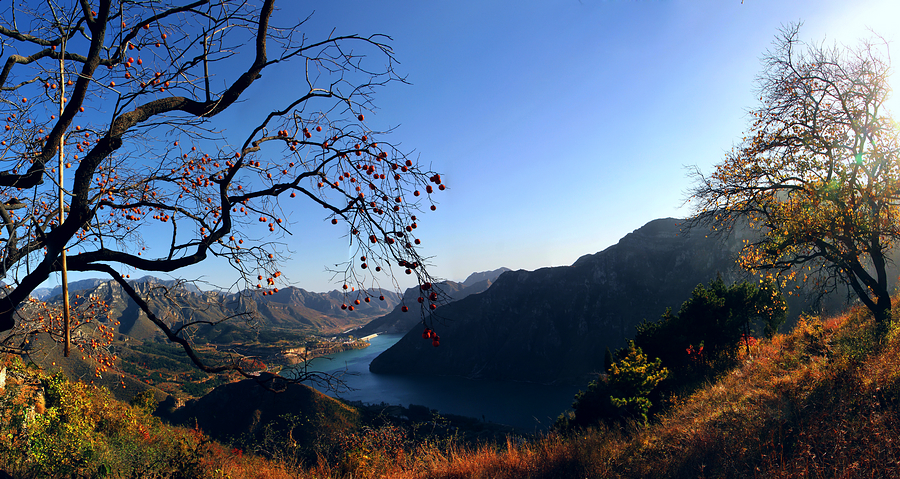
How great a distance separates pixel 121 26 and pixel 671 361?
28.2m

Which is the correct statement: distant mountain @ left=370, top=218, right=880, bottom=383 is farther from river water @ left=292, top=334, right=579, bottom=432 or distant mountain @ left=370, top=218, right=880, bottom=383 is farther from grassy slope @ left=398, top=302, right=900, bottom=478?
grassy slope @ left=398, top=302, right=900, bottom=478

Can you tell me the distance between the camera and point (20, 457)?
721 centimetres

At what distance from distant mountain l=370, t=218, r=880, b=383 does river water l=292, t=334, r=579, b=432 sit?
830 cm

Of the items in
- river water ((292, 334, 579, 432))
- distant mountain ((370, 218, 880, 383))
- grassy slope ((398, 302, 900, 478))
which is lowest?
river water ((292, 334, 579, 432))

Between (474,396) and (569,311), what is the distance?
5414 cm

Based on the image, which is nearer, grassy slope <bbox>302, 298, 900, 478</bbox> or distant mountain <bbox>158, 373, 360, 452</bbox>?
grassy slope <bbox>302, 298, 900, 478</bbox>

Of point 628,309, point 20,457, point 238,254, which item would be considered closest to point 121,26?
point 238,254

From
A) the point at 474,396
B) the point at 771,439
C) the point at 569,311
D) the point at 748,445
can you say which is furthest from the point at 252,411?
the point at 569,311

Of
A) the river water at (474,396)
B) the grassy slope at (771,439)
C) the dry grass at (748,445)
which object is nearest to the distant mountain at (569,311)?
the river water at (474,396)

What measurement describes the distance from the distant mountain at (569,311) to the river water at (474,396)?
27.2 ft

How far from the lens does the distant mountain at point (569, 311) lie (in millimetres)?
117125

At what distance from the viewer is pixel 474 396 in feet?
342

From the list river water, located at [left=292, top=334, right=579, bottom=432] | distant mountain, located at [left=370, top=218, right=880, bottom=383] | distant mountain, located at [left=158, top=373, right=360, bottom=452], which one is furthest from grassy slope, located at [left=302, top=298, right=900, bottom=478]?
distant mountain, located at [left=370, top=218, right=880, bottom=383]

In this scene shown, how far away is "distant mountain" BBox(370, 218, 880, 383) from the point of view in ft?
384
